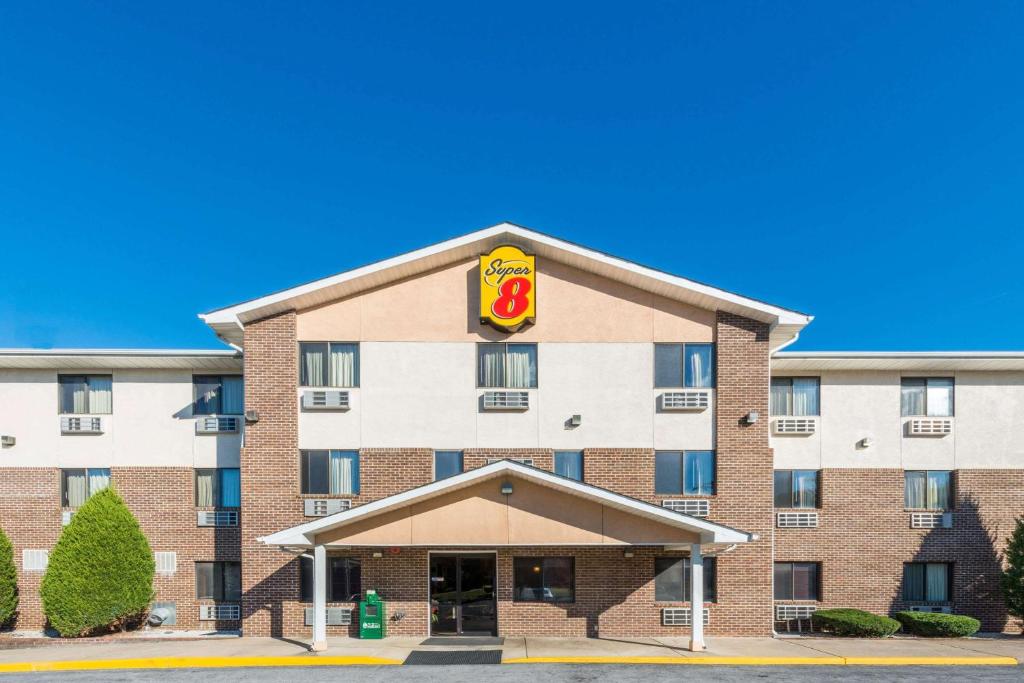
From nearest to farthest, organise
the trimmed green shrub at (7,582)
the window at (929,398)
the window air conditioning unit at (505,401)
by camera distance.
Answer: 1. the window air conditioning unit at (505,401)
2. the trimmed green shrub at (7,582)
3. the window at (929,398)

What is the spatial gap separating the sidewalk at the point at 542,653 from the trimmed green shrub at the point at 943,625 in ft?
0.92

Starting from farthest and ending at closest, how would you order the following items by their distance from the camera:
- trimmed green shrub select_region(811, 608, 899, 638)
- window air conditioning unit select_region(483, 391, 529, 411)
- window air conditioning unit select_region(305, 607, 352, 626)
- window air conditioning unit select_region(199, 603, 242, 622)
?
window air conditioning unit select_region(199, 603, 242, 622), window air conditioning unit select_region(483, 391, 529, 411), window air conditioning unit select_region(305, 607, 352, 626), trimmed green shrub select_region(811, 608, 899, 638)

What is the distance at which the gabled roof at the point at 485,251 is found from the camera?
14.6 m

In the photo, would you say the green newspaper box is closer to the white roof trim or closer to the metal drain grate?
the metal drain grate

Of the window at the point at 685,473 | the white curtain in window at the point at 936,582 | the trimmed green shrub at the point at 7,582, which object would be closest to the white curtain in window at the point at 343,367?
the window at the point at 685,473

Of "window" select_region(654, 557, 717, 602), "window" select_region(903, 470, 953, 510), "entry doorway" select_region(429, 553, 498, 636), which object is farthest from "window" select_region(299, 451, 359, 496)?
"window" select_region(903, 470, 953, 510)

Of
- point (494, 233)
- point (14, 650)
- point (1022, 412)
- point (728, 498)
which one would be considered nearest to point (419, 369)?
point (494, 233)

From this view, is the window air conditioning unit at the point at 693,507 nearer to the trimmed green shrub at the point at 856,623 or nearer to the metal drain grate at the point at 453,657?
the trimmed green shrub at the point at 856,623

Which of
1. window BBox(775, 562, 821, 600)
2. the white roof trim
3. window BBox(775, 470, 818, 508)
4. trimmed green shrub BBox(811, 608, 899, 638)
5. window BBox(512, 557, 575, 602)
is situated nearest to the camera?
the white roof trim

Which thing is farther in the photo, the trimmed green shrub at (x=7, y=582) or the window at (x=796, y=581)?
the window at (x=796, y=581)

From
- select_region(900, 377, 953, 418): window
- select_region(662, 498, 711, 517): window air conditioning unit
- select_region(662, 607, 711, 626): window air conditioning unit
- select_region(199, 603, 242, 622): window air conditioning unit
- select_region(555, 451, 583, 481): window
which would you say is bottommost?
select_region(199, 603, 242, 622): window air conditioning unit

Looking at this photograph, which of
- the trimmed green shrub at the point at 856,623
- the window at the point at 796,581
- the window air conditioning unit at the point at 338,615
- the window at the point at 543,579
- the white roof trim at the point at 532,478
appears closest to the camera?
the white roof trim at the point at 532,478

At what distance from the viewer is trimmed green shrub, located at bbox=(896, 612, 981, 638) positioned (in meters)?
14.6

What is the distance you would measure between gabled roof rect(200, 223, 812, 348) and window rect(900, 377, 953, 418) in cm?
400
